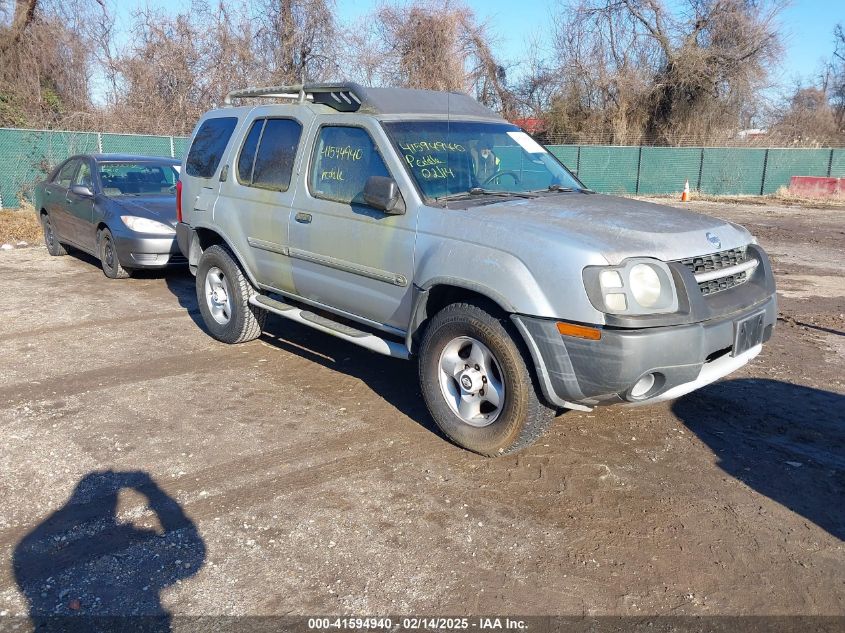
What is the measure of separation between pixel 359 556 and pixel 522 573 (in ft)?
2.47

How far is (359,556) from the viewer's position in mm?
3361

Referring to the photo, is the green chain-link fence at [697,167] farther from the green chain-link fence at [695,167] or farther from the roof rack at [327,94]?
the roof rack at [327,94]

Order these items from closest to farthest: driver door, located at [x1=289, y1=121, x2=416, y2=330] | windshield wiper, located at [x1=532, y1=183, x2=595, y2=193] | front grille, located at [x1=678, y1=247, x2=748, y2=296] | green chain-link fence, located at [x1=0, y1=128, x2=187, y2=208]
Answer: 1. front grille, located at [x1=678, y1=247, x2=748, y2=296]
2. driver door, located at [x1=289, y1=121, x2=416, y2=330]
3. windshield wiper, located at [x1=532, y1=183, x2=595, y2=193]
4. green chain-link fence, located at [x1=0, y1=128, x2=187, y2=208]

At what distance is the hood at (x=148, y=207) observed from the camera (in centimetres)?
916

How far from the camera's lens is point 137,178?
10039mm

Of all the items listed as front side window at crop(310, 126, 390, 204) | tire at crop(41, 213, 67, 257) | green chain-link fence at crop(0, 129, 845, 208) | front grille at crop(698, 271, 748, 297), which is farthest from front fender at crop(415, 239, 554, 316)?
green chain-link fence at crop(0, 129, 845, 208)

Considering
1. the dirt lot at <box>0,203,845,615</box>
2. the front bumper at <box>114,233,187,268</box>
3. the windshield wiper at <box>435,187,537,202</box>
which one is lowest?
the dirt lot at <box>0,203,845,615</box>

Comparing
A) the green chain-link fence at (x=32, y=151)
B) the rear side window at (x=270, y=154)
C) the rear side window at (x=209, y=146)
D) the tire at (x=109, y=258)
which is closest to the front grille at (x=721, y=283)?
the rear side window at (x=270, y=154)

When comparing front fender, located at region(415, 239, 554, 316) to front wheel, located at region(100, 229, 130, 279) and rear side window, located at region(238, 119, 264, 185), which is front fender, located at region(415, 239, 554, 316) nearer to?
rear side window, located at region(238, 119, 264, 185)

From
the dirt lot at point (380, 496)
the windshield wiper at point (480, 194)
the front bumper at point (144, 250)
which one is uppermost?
the windshield wiper at point (480, 194)

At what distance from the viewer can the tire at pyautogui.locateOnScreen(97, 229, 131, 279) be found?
9.34 meters

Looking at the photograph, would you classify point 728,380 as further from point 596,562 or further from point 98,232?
point 98,232

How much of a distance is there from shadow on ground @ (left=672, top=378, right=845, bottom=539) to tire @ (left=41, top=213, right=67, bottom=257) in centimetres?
981

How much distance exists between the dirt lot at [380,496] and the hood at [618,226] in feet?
4.20
